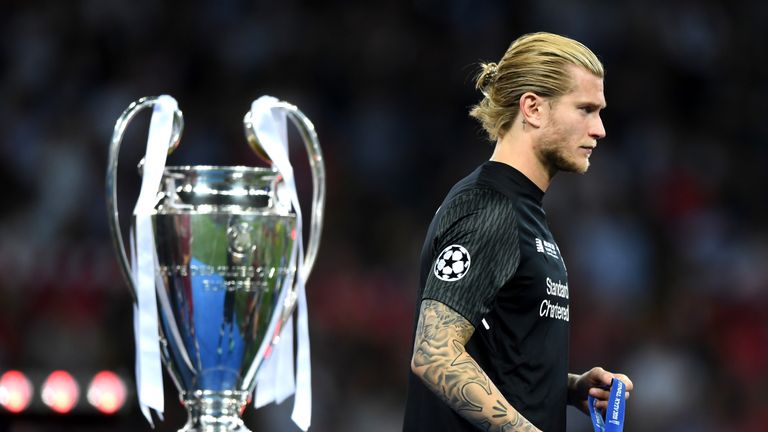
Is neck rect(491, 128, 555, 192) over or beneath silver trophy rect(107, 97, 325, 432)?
over

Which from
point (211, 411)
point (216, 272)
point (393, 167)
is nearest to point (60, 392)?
point (211, 411)

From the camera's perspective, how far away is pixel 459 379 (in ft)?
7.12

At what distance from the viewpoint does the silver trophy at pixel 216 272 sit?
2.51m

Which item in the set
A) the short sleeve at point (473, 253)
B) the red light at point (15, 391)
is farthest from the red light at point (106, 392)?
the short sleeve at point (473, 253)

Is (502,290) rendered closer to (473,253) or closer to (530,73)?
(473,253)

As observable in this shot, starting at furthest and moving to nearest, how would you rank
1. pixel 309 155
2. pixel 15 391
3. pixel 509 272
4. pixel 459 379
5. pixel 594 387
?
pixel 15 391
pixel 309 155
pixel 594 387
pixel 509 272
pixel 459 379

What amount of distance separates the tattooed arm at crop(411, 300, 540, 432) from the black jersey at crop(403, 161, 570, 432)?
0.05 m

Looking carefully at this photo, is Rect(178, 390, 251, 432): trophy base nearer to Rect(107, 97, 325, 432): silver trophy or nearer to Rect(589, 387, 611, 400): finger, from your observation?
Rect(107, 97, 325, 432): silver trophy

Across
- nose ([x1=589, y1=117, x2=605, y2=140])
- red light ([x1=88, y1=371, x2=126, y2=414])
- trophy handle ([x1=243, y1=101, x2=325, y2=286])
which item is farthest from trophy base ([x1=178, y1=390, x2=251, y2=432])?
nose ([x1=589, y1=117, x2=605, y2=140])

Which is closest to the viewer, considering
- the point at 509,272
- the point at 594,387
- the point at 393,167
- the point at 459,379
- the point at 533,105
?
the point at 459,379

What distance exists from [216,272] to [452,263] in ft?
1.69

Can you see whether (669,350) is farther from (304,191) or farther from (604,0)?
(604,0)

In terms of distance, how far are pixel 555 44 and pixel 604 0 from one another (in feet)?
19.4

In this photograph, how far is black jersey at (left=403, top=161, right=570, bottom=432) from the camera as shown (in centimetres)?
225
